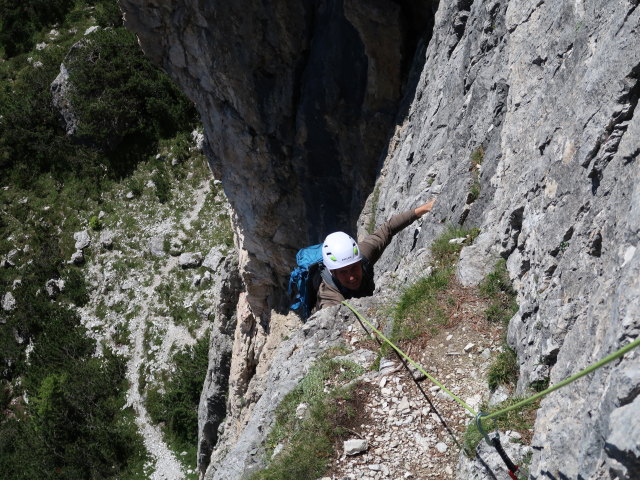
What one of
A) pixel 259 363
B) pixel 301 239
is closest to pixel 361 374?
pixel 301 239

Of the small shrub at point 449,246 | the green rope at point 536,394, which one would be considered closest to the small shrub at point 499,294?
the small shrub at point 449,246

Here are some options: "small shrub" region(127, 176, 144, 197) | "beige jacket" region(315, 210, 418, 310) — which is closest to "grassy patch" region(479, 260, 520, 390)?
"beige jacket" region(315, 210, 418, 310)

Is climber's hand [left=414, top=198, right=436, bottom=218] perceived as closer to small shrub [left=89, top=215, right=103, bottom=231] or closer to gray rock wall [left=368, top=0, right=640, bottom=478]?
gray rock wall [left=368, top=0, right=640, bottom=478]

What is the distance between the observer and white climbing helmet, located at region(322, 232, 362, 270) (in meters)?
9.36

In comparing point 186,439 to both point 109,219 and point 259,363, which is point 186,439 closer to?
point 259,363

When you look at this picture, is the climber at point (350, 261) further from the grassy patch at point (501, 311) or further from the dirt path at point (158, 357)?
the dirt path at point (158, 357)

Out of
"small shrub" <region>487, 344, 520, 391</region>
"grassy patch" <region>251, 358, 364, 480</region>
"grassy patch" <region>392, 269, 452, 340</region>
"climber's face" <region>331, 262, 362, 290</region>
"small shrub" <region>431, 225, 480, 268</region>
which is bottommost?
"small shrub" <region>487, 344, 520, 391</region>

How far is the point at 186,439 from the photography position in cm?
3422

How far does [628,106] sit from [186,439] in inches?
1297

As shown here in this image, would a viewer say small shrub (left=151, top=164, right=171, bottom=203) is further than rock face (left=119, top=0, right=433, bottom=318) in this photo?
Yes

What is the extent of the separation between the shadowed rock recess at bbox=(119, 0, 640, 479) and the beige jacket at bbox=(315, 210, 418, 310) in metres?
0.41

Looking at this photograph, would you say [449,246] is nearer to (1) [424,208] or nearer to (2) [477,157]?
(2) [477,157]

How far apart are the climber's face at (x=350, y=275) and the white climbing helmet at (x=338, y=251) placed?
0.13 meters

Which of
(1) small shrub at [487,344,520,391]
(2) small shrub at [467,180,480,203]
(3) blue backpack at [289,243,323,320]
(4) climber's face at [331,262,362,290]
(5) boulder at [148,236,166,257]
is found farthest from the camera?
(5) boulder at [148,236,166,257]
